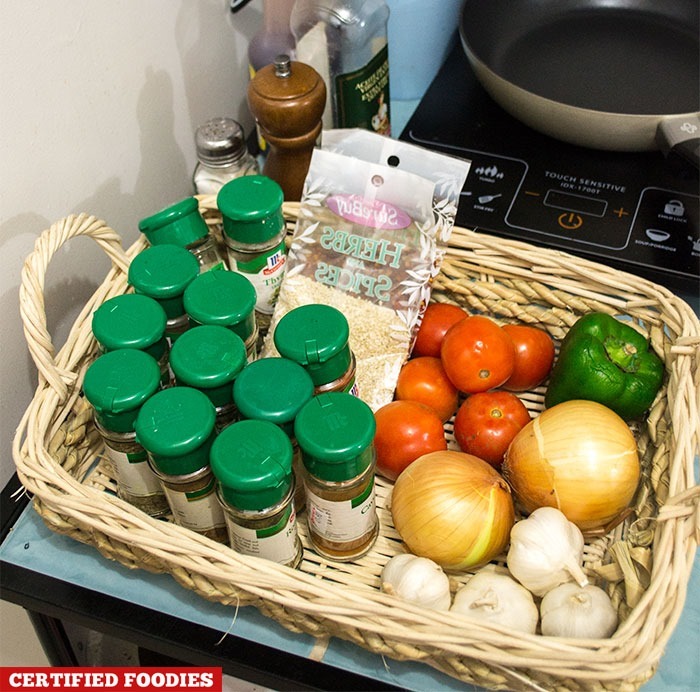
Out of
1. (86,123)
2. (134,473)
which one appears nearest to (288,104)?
(86,123)

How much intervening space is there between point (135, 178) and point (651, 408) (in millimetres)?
704

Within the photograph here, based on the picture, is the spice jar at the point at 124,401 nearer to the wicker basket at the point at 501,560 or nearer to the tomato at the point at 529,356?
the wicker basket at the point at 501,560

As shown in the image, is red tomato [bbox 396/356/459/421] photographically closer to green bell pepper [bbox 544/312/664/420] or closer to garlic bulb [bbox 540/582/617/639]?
green bell pepper [bbox 544/312/664/420]

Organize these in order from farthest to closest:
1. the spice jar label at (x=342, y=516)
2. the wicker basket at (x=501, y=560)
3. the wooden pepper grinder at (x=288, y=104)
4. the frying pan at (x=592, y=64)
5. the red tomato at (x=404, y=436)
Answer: the frying pan at (x=592, y=64) → the wooden pepper grinder at (x=288, y=104) → the red tomato at (x=404, y=436) → the spice jar label at (x=342, y=516) → the wicker basket at (x=501, y=560)

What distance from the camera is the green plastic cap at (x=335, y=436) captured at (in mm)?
686

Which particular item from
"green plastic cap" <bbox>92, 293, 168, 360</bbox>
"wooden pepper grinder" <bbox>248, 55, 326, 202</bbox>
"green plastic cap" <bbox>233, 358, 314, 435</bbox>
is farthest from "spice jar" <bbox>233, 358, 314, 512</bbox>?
"wooden pepper grinder" <bbox>248, 55, 326, 202</bbox>

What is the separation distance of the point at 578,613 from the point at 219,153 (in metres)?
0.68

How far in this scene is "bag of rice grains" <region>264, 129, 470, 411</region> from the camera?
0.93m

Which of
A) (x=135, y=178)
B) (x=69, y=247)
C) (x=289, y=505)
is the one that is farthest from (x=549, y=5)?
(x=289, y=505)

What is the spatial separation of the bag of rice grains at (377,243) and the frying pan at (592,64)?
24cm

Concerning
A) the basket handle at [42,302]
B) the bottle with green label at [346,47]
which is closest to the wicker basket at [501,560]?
the basket handle at [42,302]

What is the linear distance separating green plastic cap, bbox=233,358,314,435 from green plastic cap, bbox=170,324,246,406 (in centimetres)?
2

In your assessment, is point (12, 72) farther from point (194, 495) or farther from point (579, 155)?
point (579, 155)

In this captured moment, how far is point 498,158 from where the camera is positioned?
1145 mm
